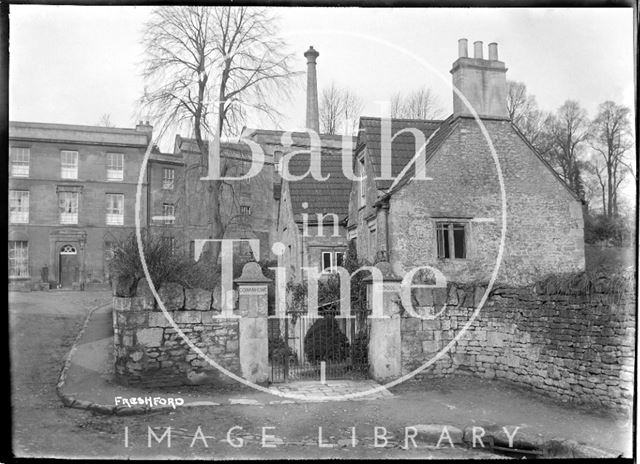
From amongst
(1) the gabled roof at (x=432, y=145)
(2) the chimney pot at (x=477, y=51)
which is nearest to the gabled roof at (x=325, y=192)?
(1) the gabled roof at (x=432, y=145)

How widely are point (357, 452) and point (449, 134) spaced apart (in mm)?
9761

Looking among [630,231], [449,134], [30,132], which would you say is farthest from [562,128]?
[30,132]

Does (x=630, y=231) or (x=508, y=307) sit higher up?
(x=630, y=231)

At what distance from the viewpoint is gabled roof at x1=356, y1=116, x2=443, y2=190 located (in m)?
15.6

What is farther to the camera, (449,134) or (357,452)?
(449,134)

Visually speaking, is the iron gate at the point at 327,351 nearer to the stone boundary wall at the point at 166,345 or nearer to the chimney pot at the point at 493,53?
the stone boundary wall at the point at 166,345

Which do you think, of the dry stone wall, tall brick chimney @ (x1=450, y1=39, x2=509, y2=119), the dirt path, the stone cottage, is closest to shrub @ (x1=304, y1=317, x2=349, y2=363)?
the dirt path

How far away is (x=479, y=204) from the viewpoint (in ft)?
47.9

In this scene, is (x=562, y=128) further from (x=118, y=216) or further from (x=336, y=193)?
(x=118, y=216)

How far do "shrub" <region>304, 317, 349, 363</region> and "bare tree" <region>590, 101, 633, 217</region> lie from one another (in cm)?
640

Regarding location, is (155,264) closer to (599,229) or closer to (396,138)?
(396,138)

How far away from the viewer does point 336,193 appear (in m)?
20.0

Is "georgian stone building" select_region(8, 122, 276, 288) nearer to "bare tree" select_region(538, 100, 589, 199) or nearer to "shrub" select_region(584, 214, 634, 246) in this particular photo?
"bare tree" select_region(538, 100, 589, 199)

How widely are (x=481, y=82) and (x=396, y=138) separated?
2859mm
